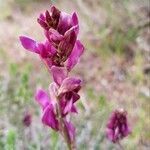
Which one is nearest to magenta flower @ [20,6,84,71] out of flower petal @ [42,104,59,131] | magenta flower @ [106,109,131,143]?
flower petal @ [42,104,59,131]

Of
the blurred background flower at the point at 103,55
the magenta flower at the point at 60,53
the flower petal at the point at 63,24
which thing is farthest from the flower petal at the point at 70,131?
the blurred background flower at the point at 103,55

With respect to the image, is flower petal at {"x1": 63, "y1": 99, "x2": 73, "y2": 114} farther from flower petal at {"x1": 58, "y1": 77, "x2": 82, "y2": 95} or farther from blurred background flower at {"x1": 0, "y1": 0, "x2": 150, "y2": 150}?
blurred background flower at {"x1": 0, "y1": 0, "x2": 150, "y2": 150}

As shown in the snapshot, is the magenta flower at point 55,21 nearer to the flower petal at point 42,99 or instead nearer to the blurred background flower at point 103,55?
the flower petal at point 42,99

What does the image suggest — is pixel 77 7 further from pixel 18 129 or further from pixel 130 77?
pixel 18 129

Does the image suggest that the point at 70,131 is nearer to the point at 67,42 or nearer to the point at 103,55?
the point at 67,42

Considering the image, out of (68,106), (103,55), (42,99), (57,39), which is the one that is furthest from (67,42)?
(103,55)

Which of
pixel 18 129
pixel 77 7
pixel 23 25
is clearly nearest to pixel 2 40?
pixel 23 25
